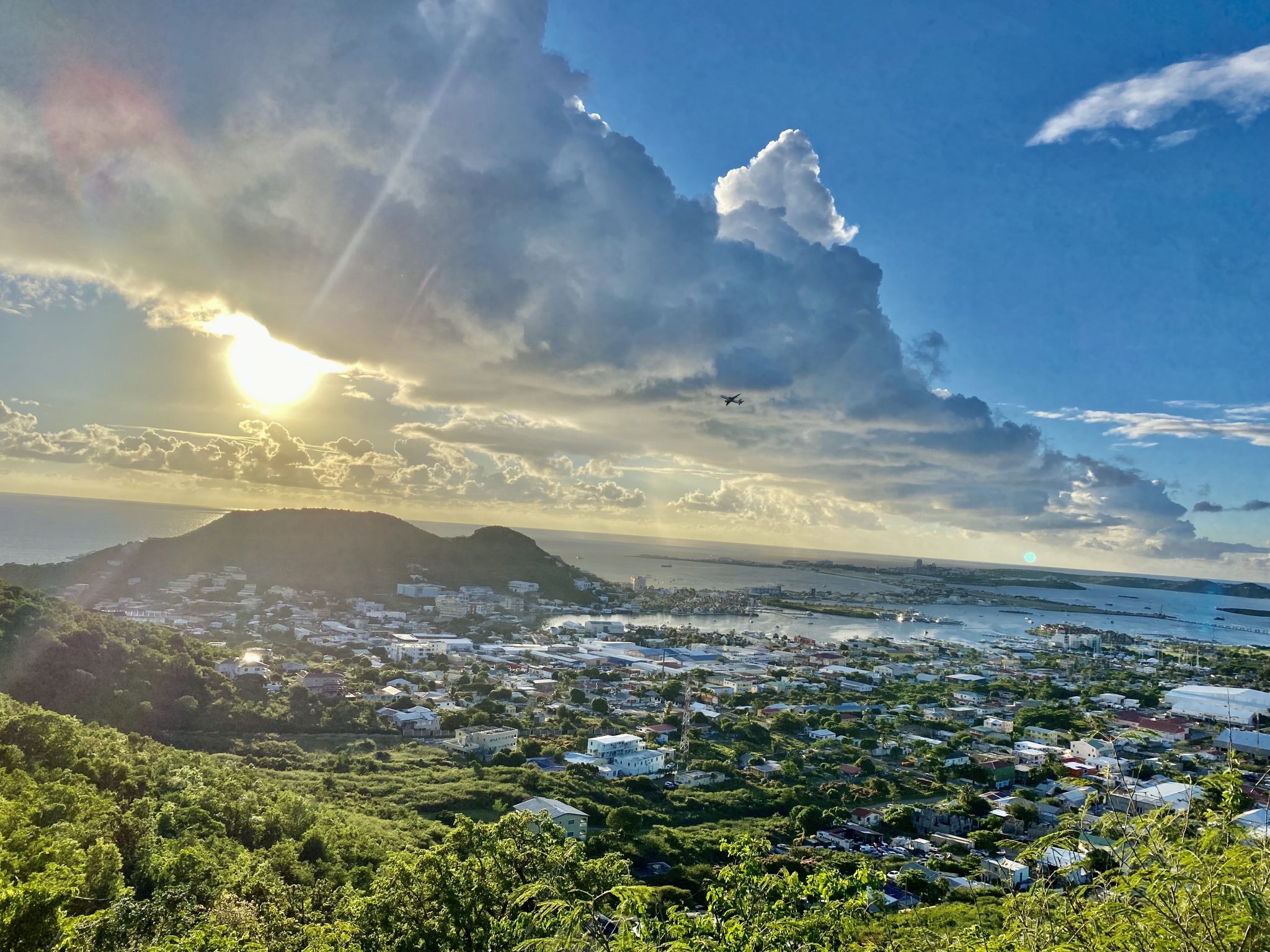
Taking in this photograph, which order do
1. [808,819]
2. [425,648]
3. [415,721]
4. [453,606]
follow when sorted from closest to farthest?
[808,819], [415,721], [425,648], [453,606]

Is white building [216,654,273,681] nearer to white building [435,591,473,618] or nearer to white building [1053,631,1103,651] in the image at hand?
white building [435,591,473,618]

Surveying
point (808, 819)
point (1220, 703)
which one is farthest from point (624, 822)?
point (1220, 703)

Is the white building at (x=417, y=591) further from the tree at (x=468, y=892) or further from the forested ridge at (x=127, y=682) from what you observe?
the tree at (x=468, y=892)

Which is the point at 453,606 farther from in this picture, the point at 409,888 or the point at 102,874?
the point at 409,888

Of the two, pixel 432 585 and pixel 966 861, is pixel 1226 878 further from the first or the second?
pixel 432 585

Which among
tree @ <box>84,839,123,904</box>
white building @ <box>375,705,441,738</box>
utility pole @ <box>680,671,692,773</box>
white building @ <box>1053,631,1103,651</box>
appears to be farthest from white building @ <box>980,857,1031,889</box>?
white building @ <box>1053,631,1103,651</box>

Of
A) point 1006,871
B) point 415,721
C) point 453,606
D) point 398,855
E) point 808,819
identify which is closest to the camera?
point 398,855

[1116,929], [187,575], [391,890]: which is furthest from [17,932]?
[187,575]
